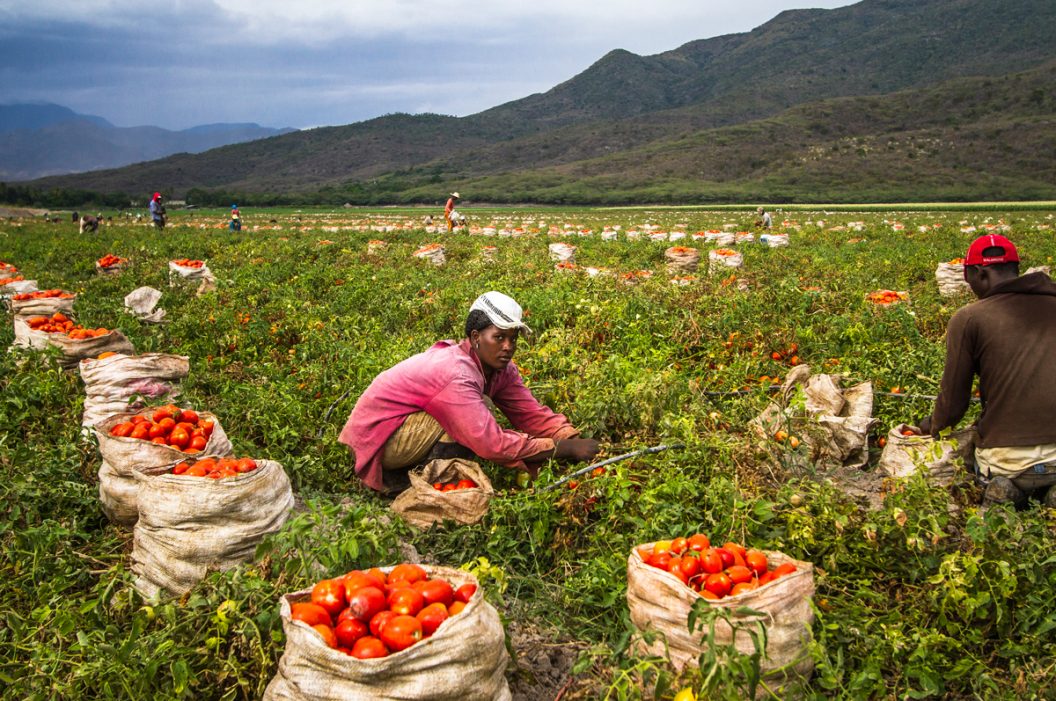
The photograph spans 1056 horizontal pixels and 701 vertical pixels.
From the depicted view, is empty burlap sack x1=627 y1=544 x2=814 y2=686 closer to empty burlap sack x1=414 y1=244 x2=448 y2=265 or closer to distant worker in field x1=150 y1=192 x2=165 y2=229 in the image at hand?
empty burlap sack x1=414 y1=244 x2=448 y2=265

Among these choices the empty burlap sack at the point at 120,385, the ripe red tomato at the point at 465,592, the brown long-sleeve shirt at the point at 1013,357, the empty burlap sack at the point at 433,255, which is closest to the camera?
the ripe red tomato at the point at 465,592

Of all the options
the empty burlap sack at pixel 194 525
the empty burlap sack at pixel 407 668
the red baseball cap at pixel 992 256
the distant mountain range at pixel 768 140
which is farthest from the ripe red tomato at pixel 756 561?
the distant mountain range at pixel 768 140

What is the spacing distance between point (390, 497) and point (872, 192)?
231ft

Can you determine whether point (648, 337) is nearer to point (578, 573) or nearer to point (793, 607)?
point (578, 573)

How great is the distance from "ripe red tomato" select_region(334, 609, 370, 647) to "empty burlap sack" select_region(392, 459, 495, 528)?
1.42 m

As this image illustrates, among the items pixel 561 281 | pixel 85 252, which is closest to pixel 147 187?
pixel 85 252

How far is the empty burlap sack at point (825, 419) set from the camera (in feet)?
14.8

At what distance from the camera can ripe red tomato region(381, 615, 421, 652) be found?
89.3 inches

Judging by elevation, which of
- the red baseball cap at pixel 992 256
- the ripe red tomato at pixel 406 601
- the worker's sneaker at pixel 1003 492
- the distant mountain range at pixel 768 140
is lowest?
the worker's sneaker at pixel 1003 492

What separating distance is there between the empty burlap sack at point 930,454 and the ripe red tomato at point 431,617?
282 centimetres

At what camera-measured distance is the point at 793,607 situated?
2.57m

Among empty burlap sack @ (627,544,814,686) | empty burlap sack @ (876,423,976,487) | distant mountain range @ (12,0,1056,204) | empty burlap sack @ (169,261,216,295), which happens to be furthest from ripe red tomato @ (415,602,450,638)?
distant mountain range @ (12,0,1056,204)

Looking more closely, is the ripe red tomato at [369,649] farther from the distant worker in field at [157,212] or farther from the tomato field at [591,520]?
the distant worker in field at [157,212]

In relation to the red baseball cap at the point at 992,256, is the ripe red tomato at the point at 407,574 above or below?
below
